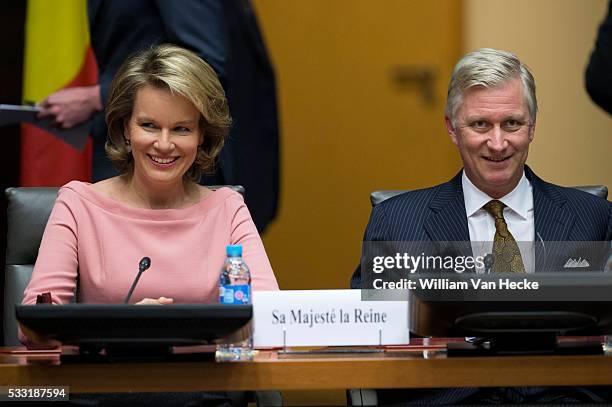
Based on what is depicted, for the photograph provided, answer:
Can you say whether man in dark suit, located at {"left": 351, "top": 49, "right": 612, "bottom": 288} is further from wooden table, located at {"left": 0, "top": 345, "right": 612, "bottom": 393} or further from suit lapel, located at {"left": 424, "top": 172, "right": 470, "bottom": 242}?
wooden table, located at {"left": 0, "top": 345, "right": 612, "bottom": 393}

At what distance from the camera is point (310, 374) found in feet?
6.64

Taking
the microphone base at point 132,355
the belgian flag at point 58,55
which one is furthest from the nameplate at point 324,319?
the belgian flag at point 58,55

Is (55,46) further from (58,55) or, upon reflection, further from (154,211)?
(154,211)

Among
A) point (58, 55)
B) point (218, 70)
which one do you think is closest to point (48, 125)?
point (58, 55)

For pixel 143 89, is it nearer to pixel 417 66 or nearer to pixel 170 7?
pixel 170 7

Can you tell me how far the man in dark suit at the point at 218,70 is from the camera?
3.65m

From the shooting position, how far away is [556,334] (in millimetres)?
2088

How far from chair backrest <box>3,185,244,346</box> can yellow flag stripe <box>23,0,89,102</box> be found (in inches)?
53.9

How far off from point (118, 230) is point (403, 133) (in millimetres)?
2617

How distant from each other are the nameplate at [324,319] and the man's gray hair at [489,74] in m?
0.96

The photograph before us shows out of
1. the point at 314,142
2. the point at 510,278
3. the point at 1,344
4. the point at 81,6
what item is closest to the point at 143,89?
the point at 1,344

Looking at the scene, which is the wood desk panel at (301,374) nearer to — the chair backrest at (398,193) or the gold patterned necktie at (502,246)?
the gold patterned necktie at (502,246)

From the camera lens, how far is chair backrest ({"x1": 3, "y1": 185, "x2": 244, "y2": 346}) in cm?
286

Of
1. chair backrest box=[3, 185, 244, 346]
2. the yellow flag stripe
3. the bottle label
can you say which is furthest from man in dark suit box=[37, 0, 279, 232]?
the bottle label
